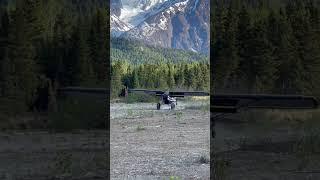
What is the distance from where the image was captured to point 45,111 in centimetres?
518

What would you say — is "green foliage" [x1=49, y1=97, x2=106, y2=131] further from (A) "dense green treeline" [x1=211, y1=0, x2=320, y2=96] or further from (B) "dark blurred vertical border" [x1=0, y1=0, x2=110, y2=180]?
(A) "dense green treeline" [x1=211, y1=0, x2=320, y2=96]

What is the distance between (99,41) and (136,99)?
32.4m

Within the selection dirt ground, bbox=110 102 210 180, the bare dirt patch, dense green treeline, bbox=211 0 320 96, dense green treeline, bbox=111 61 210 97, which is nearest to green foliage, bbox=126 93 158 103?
dense green treeline, bbox=111 61 210 97

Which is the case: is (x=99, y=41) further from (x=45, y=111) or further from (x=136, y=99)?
(x=136, y=99)

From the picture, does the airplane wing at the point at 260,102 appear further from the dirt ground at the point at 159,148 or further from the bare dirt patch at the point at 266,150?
the dirt ground at the point at 159,148

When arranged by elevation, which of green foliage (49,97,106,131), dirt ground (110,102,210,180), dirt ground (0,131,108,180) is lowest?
dirt ground (110,102,210,180)

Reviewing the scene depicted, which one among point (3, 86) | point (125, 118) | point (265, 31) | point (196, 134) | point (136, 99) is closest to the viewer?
point (3, 86)

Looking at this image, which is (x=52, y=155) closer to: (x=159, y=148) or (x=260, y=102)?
(x=260, y=102)

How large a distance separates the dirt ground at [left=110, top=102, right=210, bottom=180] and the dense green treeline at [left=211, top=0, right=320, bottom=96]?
2.53 metres

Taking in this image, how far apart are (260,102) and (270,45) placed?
632 millimetres

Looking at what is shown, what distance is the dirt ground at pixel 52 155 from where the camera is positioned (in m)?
5.05

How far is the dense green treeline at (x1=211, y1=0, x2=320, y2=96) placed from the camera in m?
5.25

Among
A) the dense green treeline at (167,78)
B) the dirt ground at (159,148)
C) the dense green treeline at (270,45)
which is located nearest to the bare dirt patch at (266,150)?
the dense green treeline at (270,45)

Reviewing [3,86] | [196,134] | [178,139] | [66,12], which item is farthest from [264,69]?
[196,134]
